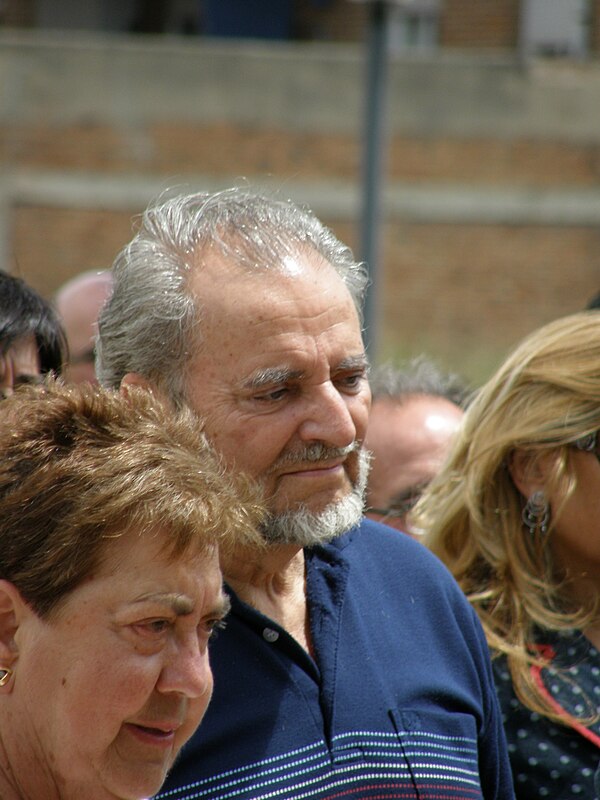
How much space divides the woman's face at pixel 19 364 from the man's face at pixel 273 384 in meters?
0.55

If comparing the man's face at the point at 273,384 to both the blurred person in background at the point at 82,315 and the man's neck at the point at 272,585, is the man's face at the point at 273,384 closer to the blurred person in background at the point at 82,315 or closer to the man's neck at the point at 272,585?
the man's neck at the point at 272,585

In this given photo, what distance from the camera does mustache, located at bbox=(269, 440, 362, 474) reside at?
88.0 inches

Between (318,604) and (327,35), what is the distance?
2132 centimetres

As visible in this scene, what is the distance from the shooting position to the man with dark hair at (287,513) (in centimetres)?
215

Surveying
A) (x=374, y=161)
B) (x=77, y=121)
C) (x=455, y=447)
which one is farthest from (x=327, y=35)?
(x=455, y=447)

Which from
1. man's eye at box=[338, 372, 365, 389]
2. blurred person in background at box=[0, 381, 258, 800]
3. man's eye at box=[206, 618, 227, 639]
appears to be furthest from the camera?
man's eye at box=[338, 372, 365, 389]

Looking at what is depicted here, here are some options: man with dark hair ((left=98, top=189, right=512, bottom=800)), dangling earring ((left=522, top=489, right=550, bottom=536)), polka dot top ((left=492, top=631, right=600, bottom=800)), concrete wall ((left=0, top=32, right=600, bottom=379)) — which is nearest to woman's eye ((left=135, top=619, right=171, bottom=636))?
man with dark hair ((left=98, top=189, right=512, bottom=800))

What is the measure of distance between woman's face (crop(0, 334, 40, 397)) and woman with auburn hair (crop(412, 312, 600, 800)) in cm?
100

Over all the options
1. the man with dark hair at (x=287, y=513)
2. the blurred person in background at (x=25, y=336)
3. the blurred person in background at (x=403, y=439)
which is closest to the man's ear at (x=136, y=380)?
the man with dark hair at (x=287, y=513)

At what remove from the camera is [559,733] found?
2527 mm

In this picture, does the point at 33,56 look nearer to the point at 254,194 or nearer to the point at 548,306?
the point at 548,306

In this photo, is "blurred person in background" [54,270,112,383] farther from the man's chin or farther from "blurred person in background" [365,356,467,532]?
the man's chin

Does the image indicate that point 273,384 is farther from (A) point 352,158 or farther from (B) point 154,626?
(A) point 352,158

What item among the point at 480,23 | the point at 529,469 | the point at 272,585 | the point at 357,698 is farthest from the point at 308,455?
the point at 480,23
